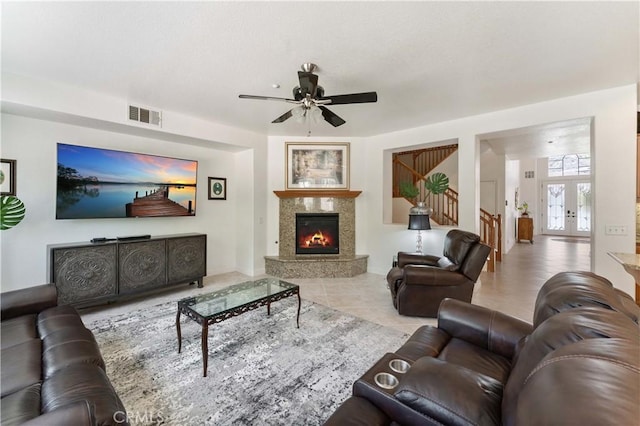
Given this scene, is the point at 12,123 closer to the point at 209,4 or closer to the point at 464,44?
the point at 209,4

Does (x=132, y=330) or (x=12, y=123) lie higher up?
(x=12, y=123)

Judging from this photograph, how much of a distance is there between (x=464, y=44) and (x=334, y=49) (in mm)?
1078

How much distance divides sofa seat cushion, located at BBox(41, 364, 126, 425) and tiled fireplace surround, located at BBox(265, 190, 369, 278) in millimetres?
3740

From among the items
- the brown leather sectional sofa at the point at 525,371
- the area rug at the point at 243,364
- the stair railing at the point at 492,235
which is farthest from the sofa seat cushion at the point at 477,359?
the stair railing at the point at 492,235

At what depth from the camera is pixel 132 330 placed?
2826mm

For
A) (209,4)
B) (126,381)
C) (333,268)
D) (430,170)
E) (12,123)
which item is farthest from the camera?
(430,170)

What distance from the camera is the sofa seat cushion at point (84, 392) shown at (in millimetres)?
1093

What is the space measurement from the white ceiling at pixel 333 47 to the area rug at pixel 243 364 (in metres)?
2.66

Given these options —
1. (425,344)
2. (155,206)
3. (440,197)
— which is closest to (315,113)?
(425,344)

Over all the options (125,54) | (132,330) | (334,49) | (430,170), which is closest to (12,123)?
(125,54)

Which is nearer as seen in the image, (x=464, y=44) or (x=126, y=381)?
(x=126, y=381)

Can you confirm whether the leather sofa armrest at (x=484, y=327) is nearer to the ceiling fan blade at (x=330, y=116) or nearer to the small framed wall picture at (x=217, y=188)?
the ceiling fan blade at (x=330, y=116)

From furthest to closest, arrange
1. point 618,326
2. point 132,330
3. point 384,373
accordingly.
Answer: point 132,330, point 384,373, point 618,326

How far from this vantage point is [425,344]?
1661 millimetres
